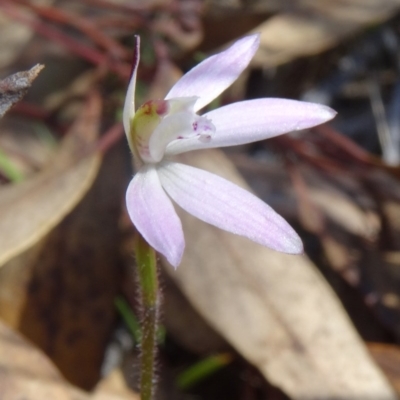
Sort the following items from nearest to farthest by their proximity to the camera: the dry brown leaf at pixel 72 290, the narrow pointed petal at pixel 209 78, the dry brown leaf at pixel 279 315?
1. the narrow pointed petal at pixel 209 78
2. the dry brown leaf at pixel 279 315
3. the dry brown leaf at pixel 72 290

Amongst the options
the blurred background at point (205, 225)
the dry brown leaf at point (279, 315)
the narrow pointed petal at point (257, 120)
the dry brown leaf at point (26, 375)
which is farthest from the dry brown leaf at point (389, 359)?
the narrow pointed petal at point (257, 120)

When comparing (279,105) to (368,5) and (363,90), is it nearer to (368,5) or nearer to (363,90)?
(368,5)

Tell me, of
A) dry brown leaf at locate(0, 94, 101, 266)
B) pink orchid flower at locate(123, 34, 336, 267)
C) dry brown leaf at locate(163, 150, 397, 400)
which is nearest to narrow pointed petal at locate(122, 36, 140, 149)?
pink orchid flower at locate(123, 34, 336, 267)

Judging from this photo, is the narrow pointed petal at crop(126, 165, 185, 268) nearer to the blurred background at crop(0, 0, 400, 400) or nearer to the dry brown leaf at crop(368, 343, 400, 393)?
the blurred background at crop(0, 0, 400, 400)

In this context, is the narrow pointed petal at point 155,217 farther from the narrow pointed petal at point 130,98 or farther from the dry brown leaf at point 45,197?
the dry brown leaf at point 45,197

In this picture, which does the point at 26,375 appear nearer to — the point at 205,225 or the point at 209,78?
the point at 205,225

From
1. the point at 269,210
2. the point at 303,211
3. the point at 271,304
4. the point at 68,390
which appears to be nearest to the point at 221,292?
the point at 271,304
